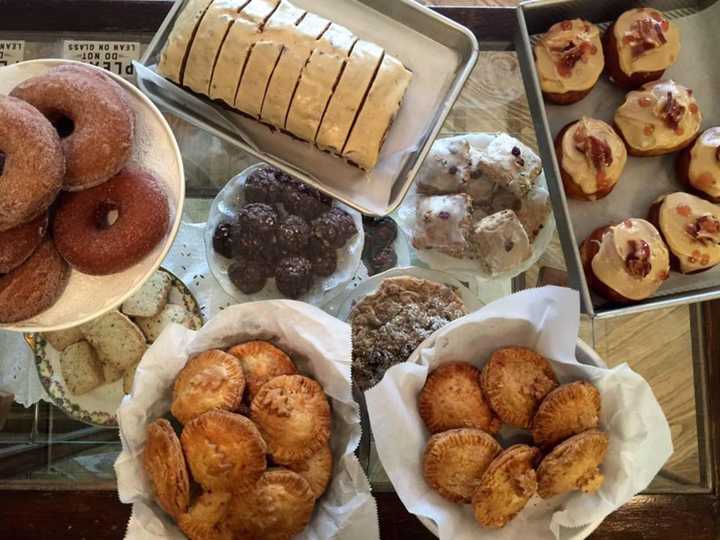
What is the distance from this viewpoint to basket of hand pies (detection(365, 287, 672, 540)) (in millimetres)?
1129

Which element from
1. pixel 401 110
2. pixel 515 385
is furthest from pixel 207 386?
pixel 401 110

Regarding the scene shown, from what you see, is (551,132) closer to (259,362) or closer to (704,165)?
(704,165)

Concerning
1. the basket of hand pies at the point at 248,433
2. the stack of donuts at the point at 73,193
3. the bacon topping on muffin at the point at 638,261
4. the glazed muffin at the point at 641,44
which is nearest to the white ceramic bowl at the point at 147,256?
the stack of donuts at the point at 73,193

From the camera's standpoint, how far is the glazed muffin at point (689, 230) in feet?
4.72

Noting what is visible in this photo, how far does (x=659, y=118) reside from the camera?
1492mm

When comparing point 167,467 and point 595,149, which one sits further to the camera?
point 595,149

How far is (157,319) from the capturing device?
4.59 feet

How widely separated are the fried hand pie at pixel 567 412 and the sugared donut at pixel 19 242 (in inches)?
34.3

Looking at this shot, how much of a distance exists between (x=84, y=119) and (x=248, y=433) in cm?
55

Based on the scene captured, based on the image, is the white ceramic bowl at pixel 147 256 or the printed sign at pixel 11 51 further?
the printed sign at pixel 11 51

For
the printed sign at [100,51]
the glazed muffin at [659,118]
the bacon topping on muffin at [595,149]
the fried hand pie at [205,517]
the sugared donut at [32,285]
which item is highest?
the glazed muffin at [659,118]

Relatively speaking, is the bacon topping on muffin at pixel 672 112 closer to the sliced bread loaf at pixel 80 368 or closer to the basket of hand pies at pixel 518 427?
the basket of hand pies at pixel 518 427

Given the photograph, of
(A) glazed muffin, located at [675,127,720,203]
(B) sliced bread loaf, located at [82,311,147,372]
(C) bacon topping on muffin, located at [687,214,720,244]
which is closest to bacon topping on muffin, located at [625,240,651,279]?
(C) bacon topping on muffin, located at [687,214,720,244]

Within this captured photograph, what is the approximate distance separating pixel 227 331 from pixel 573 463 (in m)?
0.63
